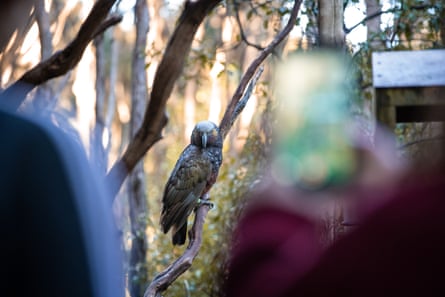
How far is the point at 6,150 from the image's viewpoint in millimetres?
686

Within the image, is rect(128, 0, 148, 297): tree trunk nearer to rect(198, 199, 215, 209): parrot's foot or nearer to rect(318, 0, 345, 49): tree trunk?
rect(198, 199, 215, 209): parrot's foot

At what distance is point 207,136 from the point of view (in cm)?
429

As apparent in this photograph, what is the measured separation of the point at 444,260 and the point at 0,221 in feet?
1.34

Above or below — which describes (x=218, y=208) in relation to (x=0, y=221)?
below

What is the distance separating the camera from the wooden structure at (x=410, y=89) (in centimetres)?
256

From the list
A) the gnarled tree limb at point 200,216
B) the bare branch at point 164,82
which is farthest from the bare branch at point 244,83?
the bare branch at point 164,82

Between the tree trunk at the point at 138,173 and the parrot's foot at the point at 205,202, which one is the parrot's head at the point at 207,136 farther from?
the tree trunk at the point at 138,173

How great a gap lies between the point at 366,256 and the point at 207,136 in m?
3.88

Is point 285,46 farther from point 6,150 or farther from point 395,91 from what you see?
point 6,150

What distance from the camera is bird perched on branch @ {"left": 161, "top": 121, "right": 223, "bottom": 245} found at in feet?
13.6

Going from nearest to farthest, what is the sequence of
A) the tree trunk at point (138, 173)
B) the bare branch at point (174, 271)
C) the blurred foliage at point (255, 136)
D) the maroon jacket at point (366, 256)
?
the maroon jacket at point (366, 256), the bare branch at point (174, 271), the blurred foliage at point (255, 136), the tree trunk at point (138, 173)

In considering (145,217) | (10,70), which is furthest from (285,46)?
(145,217)

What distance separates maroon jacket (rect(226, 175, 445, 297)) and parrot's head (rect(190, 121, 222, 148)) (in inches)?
148

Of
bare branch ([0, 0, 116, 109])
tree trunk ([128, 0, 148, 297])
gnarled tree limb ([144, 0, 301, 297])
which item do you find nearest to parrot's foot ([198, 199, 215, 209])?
gnarled tree limb ([144, 0, 301, 297])
